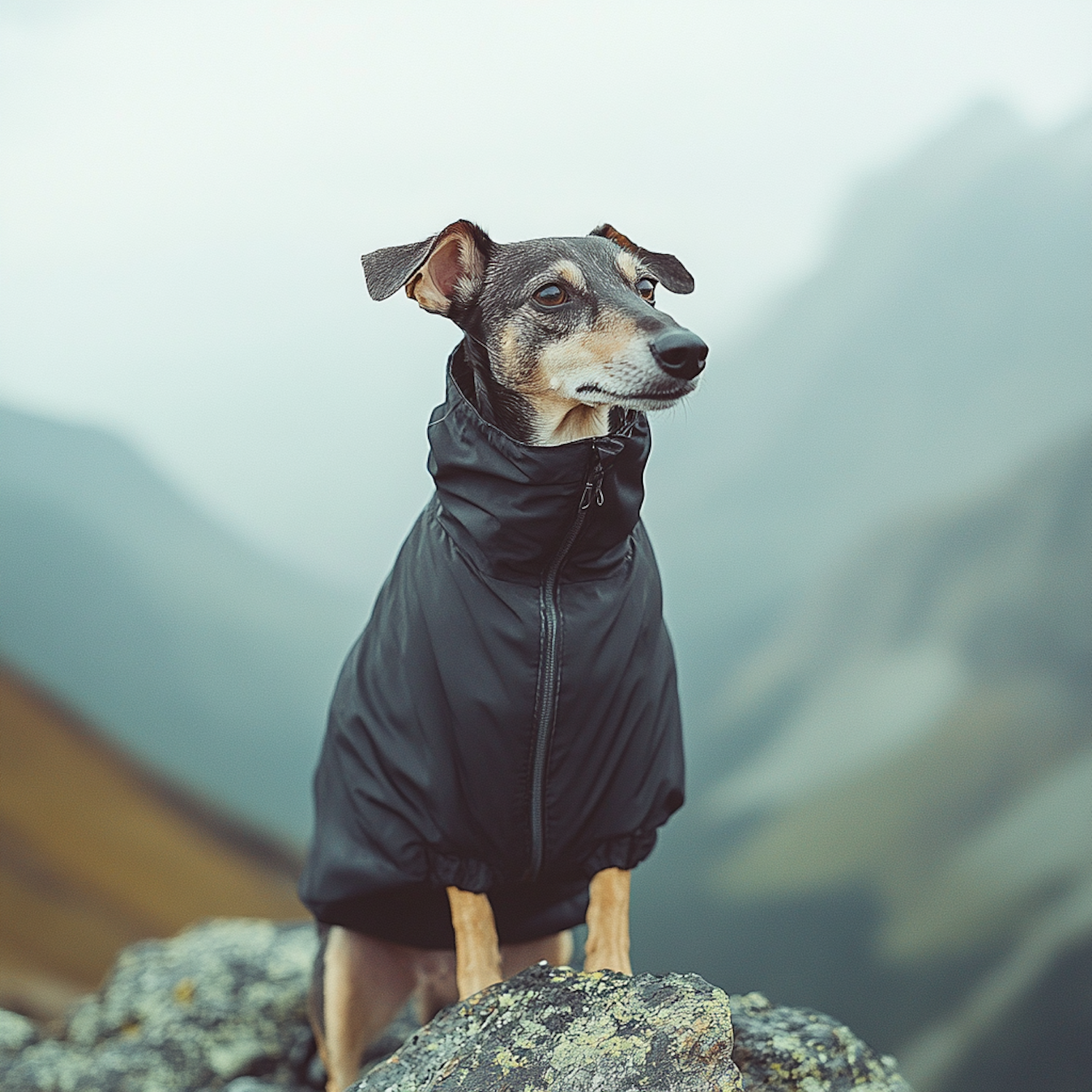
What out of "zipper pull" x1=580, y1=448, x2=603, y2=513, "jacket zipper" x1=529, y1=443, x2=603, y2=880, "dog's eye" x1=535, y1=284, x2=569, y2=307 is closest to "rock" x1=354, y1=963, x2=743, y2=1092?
"jacket zipper" x1=529, y1=443, x2=603, y2=880

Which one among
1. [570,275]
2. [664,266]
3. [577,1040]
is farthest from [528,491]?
[577,1040]

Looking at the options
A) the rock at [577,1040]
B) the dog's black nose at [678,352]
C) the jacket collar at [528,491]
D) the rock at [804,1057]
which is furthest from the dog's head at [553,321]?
the rock at [804,1057]

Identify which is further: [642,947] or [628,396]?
[642,947]

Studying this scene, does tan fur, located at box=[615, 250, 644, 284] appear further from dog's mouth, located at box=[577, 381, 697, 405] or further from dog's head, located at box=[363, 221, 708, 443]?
dog's mouth, located at box=[577, 381, 697, 405]

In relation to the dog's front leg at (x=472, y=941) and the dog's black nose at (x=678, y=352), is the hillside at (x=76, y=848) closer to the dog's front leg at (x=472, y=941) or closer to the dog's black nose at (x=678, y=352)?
the dog's front leg at (x=472, y=941)

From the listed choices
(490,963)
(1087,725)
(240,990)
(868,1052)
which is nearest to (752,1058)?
(868,1052)

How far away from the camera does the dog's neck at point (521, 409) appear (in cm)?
236

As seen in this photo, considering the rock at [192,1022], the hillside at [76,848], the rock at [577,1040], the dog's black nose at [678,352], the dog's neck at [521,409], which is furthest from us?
the hillside at [76,848]

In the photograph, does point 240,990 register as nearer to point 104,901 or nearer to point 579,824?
point 104,901

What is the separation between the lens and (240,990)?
3660 millimetres

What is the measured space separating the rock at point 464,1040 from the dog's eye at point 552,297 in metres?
1.36

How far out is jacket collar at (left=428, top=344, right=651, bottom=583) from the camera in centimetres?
220

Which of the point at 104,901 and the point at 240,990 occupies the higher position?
the point at 104,901

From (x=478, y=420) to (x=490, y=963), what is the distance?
1.16 metres
